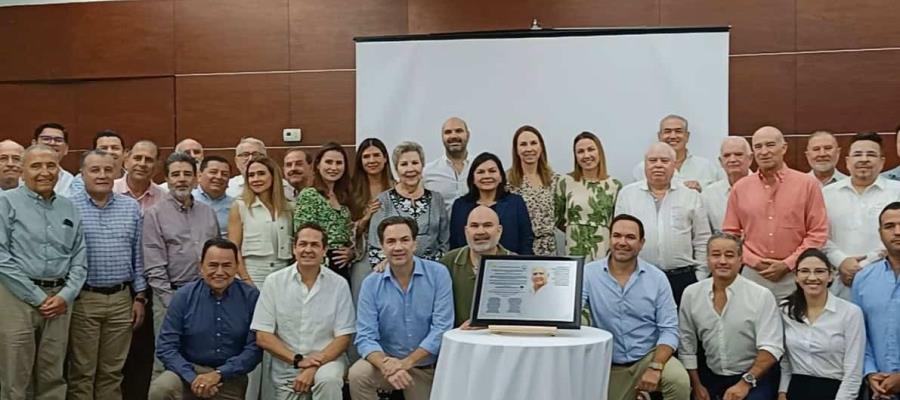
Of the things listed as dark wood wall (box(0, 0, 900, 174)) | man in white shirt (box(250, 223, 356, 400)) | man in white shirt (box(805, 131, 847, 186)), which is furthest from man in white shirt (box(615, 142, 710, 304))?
dark wood wall (box(0, 0, 900, 174))

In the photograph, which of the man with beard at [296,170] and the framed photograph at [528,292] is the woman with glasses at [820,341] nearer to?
the framed photograph at [528,292]

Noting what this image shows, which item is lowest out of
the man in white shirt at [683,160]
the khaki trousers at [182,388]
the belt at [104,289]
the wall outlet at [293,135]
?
the khaki trousers at [182,388]

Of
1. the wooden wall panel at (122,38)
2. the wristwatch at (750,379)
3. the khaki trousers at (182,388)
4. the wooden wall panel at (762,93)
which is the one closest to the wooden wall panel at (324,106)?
the wooden wall panel at (122,38)

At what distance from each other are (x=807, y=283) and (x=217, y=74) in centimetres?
533

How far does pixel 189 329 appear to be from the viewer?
4602 millimetres

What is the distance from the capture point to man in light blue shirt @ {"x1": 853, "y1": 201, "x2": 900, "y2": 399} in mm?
4250

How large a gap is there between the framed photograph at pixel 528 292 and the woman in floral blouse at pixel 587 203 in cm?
108

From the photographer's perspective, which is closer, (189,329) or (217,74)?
(189,329)

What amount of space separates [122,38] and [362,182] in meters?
3.85

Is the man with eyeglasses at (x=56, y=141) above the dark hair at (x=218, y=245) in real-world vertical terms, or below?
above

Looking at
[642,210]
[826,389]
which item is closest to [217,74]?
[642,210]

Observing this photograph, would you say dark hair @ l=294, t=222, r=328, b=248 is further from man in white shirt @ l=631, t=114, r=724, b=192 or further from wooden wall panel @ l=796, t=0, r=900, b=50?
wooden wall panel @ l=796, t=0, r=900, b=50

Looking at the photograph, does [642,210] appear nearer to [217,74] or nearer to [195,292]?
[195,292]

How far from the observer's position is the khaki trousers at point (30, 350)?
4648 millimetres
